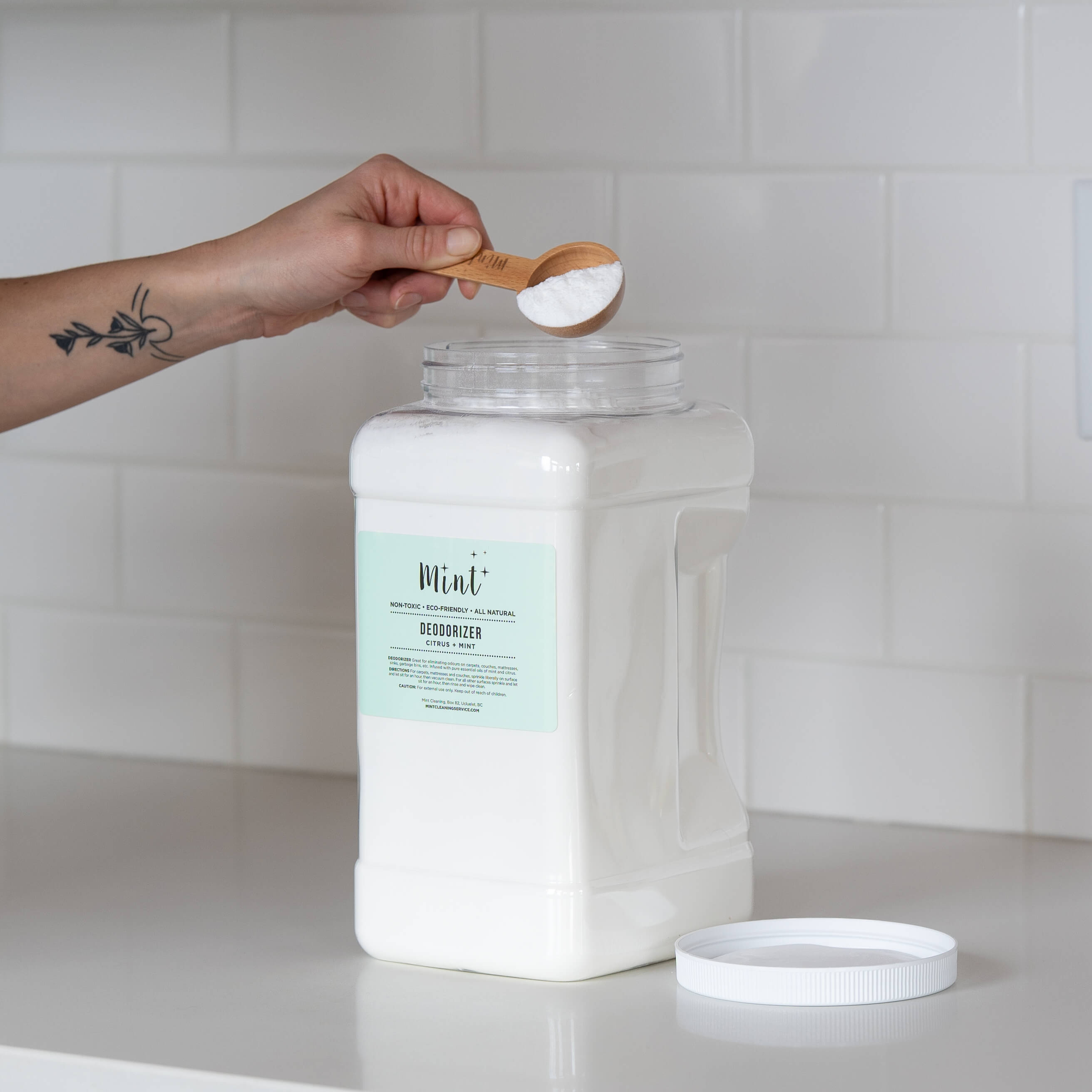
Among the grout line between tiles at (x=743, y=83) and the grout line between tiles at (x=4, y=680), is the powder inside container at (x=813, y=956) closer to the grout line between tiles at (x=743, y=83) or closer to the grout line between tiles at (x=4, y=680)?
the grout line between tiles at (x=743, y=83)

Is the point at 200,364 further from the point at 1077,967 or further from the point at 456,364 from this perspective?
the point at 1077,967

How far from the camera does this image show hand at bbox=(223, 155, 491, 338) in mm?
837

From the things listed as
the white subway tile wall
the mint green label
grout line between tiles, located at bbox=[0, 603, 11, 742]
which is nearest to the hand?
the mint green label

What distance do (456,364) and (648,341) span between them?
98mm

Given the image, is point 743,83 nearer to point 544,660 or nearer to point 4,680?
point 544,660

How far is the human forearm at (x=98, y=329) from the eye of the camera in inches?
37.0

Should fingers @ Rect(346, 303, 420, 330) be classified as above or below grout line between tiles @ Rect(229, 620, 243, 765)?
above

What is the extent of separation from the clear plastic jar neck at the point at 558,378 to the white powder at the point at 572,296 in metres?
0.02

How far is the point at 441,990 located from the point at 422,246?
1.17 feet

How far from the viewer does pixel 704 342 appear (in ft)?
3.67

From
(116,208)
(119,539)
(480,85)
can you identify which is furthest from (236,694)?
(480,85)

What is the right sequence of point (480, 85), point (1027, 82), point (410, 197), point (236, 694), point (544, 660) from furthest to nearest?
point (236, 694) → point (480, 85) → point (1027, 82) → point (410, 197) → point (544, 660)

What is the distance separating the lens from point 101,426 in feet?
4.28

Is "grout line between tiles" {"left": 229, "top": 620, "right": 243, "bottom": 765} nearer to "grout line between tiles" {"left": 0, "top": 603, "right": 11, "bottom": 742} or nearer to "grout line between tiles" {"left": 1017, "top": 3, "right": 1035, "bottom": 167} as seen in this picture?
"grout line between tiles" {"left": 0, "top": 603, "right": 11, "bottom": 742}
